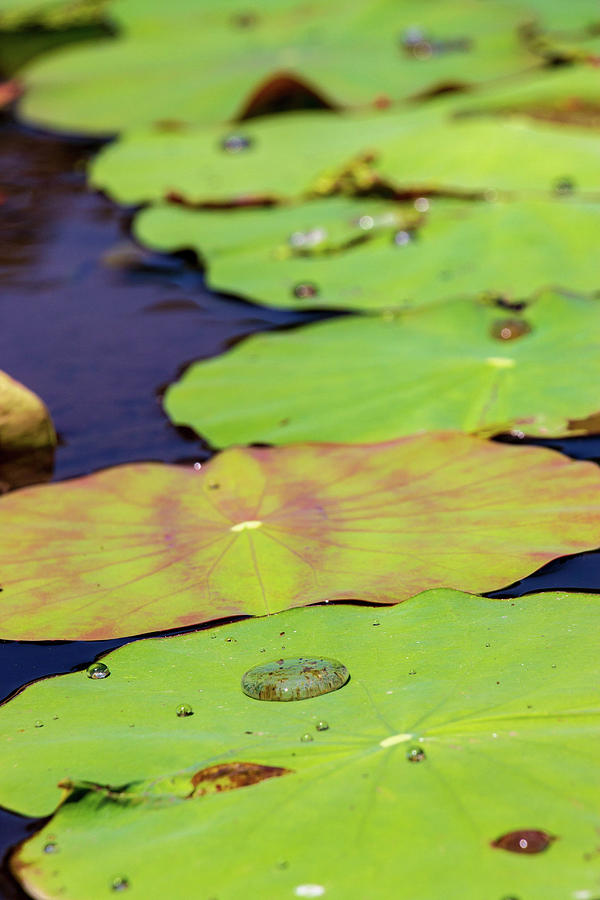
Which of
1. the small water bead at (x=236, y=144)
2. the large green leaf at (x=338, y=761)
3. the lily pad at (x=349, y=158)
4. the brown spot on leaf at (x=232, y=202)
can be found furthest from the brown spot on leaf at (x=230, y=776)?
the small water bead at (x=236, y=144)

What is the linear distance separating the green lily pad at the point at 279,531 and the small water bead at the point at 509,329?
0.52 m

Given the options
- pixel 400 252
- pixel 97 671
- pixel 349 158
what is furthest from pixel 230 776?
pixel 349 158

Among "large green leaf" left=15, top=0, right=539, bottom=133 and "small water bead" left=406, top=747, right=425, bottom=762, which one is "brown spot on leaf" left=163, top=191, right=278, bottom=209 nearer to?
"large green leaf" left=15, top=0, right=539, bottom=133

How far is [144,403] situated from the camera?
240cm

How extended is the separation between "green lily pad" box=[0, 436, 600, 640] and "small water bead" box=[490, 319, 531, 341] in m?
0.52

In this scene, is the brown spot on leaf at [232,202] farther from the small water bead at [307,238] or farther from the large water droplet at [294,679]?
the large water droplet at [294,679]

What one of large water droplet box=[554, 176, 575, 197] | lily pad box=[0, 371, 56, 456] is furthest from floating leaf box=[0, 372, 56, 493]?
large water droplet box=[554, 176, 575, 197]

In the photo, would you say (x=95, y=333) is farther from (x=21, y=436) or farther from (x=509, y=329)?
(x=509, y=329)

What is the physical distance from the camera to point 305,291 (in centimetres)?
280

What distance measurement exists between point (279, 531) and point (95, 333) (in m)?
1.20

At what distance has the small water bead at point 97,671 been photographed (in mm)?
1445

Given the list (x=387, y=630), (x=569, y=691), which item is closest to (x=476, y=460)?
(x=387, y=630)

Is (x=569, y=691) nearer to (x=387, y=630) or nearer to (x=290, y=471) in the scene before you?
(x=387, y=630)

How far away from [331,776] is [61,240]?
2.56 metres
